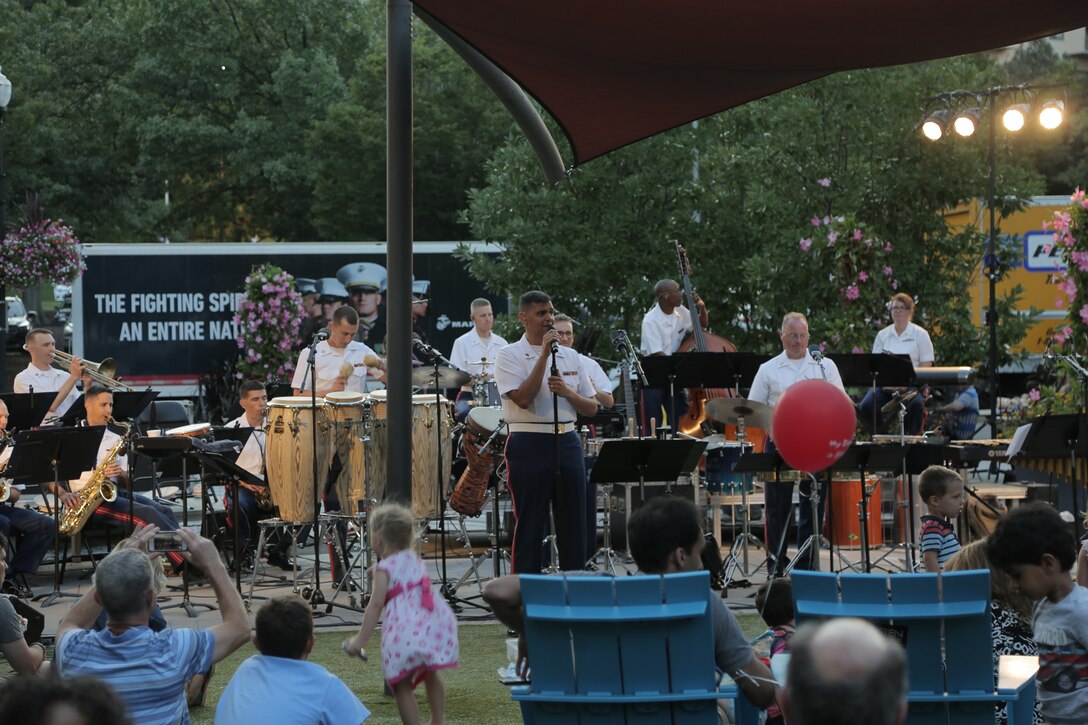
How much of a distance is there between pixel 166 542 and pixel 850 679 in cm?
337

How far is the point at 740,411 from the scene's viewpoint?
9922mm

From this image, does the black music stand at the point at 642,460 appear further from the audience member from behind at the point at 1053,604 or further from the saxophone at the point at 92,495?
the audience member from behind at the point at 1053,604

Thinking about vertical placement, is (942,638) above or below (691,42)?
below

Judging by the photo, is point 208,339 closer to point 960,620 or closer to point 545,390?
point 545,390

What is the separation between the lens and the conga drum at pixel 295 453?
1024 cm

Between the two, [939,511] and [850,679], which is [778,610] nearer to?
[939,511]

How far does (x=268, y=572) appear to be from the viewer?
11.4 m

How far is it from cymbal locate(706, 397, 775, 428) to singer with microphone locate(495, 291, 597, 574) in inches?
69.5

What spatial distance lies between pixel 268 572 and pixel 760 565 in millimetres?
3858

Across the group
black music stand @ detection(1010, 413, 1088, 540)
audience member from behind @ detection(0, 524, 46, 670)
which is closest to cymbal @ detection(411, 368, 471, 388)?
black music stand @ detection(1010, 413, 1088, 540)

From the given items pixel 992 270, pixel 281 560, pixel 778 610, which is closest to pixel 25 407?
pixel 281 560

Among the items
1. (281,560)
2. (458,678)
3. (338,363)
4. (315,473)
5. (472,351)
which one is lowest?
(458,678)

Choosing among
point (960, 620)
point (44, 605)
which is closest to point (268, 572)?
point (44, 605)

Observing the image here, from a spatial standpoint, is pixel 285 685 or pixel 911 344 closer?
pixel 285 685
